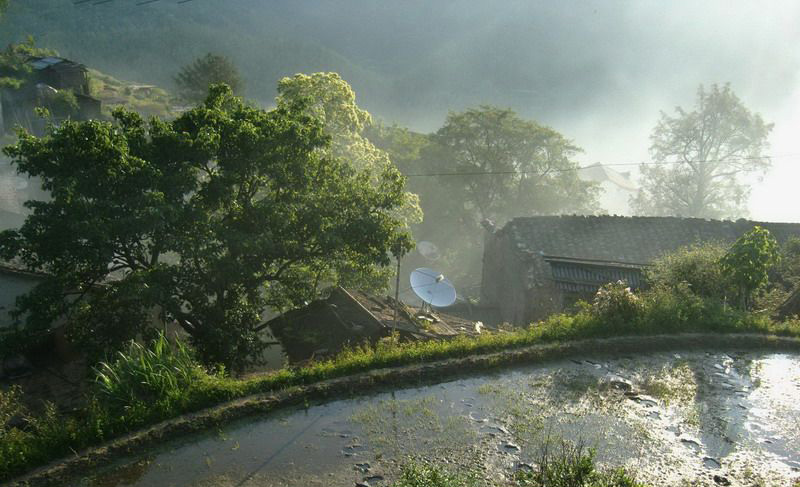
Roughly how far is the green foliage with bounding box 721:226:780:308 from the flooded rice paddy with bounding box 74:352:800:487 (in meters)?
2.94

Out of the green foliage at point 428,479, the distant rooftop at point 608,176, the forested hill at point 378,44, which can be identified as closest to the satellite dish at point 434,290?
the green foliage at point 428,479

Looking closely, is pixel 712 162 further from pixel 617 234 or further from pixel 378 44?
pixel 378 44

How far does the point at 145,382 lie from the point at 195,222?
12.8 feet

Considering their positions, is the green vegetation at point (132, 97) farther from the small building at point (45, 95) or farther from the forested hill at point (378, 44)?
the forested hill at point (378, 44)

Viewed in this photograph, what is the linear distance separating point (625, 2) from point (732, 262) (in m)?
135

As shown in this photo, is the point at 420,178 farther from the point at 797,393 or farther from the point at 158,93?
the point at 797,393

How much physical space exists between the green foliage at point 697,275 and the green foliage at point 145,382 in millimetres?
10480

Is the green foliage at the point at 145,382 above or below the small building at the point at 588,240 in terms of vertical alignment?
below

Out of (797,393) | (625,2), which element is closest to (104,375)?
(797,393)

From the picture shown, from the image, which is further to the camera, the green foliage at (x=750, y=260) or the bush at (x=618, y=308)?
the green foliage at (x=750, y=260)

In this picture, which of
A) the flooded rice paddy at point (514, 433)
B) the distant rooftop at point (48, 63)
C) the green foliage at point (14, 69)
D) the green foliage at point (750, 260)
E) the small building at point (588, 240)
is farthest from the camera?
the distant rooftop at point (48, 63)

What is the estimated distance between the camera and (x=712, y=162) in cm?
5778

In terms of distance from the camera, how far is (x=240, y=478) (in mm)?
7352

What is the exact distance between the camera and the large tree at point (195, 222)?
36.6 ft
